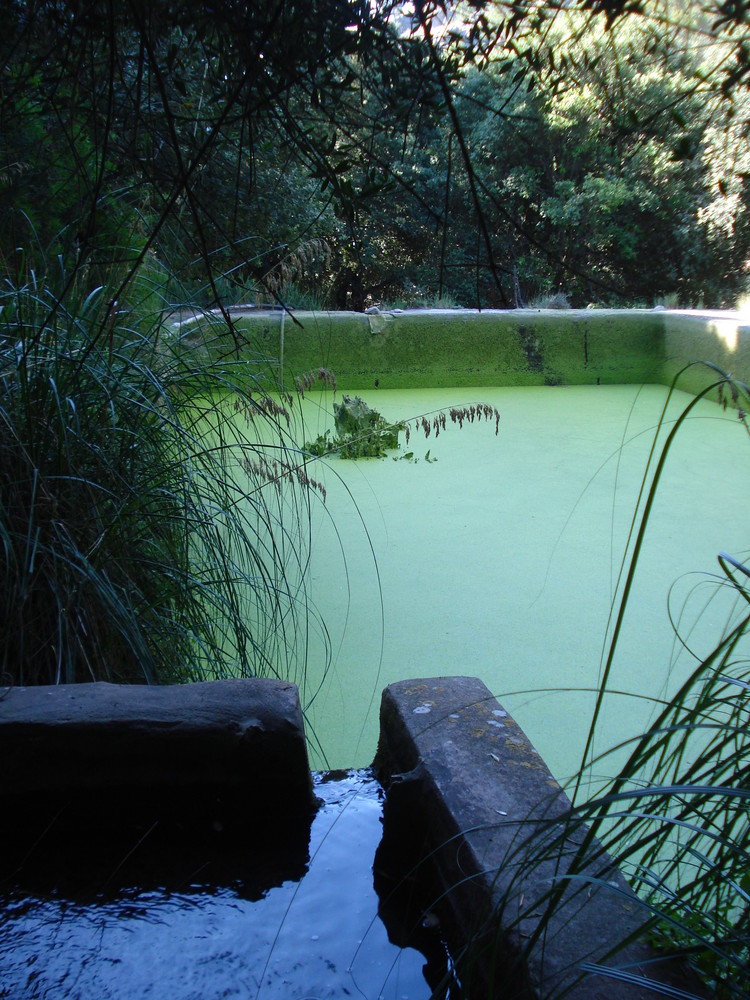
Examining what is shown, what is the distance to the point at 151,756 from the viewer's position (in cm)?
101

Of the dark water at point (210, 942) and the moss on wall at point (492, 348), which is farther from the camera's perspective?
the moss on wall at point (492, 348)

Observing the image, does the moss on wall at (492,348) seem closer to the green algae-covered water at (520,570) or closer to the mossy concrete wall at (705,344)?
the mossy concrete wall at (705,344)

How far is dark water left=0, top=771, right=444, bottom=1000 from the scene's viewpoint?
2.75 feet

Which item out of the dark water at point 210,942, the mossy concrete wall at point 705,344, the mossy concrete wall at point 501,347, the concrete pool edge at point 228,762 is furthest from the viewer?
the mossy concrete wall at point 501,347

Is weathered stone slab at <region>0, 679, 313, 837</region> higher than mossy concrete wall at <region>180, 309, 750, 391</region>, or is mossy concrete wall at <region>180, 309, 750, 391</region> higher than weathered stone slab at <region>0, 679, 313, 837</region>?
mossy concrete wall at <region>180, 309, 750, 391</region>

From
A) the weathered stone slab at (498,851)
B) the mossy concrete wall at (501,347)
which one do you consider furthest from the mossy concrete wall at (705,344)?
the weathered stone slab at (498,851)

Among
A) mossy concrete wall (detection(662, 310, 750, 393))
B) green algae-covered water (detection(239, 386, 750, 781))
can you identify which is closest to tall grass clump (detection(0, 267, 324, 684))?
green algae-covered water (detection(239, 386, 750, 781))

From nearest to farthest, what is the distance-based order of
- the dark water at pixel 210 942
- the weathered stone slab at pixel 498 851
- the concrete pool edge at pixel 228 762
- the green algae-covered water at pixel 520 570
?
1. the weathered stone slab at pixel 498 851
2. the dark water at pixel 210 942
3. the concrete pool edge at pixel 228 762
4. the green algae-covered water at pixel 520 570

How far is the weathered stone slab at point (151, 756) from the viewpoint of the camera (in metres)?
1.00

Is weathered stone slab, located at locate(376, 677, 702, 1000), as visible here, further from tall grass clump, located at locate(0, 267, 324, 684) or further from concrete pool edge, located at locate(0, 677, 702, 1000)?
tall grass clump, located at locate(0, 267, 324, 684)

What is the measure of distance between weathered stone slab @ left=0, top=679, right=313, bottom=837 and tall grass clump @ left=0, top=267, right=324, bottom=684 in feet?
0.79

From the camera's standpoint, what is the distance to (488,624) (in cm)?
214

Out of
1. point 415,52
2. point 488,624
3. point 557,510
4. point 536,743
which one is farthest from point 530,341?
point 415,52

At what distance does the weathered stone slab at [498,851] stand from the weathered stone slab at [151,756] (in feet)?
0.49
